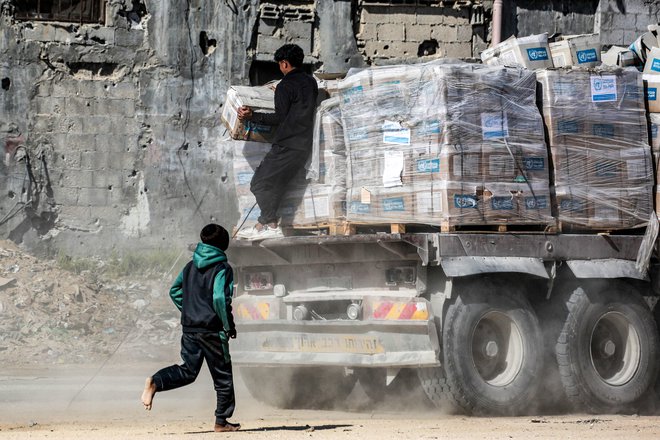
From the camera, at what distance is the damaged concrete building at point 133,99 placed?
16.0m

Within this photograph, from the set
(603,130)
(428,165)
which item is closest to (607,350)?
(603,130)

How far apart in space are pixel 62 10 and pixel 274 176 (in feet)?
26.1

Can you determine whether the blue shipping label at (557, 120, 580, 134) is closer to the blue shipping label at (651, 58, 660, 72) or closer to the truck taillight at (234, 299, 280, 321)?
the blue shipping label at (651, 58, 660, 72)

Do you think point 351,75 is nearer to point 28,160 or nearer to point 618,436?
point 618,436

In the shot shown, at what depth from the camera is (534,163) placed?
8.88 meters

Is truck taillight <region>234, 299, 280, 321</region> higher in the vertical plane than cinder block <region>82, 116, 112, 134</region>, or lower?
lower

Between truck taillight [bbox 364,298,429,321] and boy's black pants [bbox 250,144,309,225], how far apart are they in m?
1.22

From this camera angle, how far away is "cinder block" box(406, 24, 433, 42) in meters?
17.1

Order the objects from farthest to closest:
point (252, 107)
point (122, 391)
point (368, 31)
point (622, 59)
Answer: point (368, 31) < point (622, 59) < point (122, 391) < point (252, 107)

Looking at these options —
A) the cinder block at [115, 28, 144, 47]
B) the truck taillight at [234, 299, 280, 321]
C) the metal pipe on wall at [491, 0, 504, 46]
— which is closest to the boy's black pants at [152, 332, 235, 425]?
the truck taillight at [234, 299, 280, 321]

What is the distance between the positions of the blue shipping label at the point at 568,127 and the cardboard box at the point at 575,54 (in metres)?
1.22

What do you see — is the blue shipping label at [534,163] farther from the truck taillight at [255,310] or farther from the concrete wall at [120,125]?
the concrete wall at [120,125]

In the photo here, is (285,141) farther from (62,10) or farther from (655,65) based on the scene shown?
(62,10)

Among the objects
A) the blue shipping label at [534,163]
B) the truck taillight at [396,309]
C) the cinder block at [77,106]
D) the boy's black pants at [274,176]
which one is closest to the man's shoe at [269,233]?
the boy's black pants at [274,176]
